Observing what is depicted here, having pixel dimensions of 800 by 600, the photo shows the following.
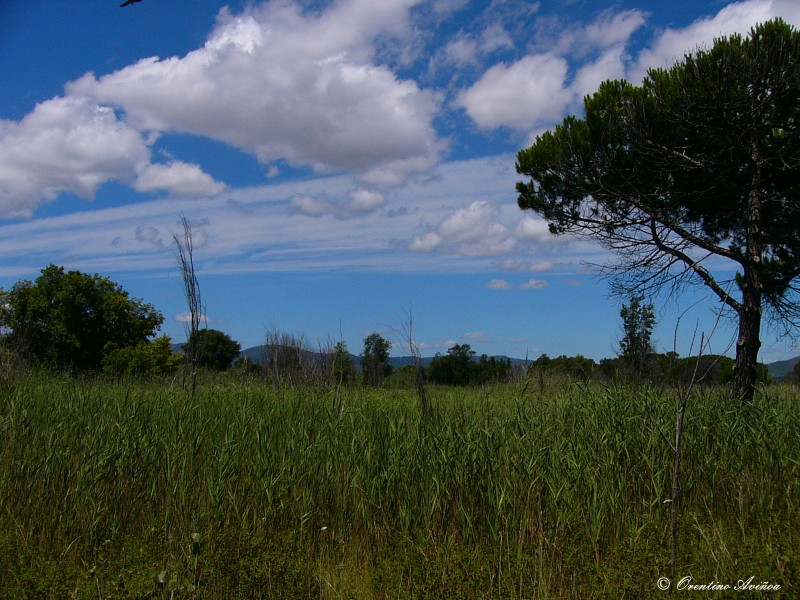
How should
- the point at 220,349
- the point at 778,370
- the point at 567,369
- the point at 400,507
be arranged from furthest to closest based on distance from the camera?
the point at 220,349, the point at 778,370, the point at 567,369, the point at 400,507

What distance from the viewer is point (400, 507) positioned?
13.8 feet

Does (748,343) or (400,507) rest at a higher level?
(748,343)

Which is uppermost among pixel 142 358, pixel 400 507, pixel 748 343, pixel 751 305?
pixel 751 305

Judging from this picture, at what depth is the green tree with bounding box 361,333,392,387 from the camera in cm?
1306

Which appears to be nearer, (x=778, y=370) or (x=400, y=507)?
(x=400, y=507)

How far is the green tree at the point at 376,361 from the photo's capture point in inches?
514

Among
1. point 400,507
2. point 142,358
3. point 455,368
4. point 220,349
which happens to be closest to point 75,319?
point 142,358

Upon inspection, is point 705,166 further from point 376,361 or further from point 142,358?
point 142,358

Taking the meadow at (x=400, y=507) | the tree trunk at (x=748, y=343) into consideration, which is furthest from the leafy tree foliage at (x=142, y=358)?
the tree trunk at (x=748, y=343)

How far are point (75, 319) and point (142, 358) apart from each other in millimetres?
3449

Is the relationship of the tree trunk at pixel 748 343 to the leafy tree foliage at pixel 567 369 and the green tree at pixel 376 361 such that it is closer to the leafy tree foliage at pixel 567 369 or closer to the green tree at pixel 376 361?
the leafy tree foliage at pixel 567 369

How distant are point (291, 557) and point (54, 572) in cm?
137

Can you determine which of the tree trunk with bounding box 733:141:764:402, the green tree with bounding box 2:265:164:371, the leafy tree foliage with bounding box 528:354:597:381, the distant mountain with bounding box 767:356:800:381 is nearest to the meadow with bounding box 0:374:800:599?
the leafy tree foliage with bounding box 528:354:597:381

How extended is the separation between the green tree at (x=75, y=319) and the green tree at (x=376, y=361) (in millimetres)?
9514
